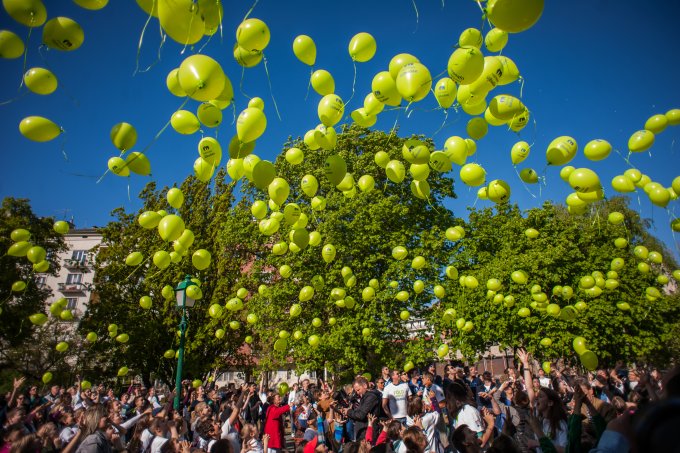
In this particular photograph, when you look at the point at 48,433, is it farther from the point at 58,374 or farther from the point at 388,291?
the point at 58,374

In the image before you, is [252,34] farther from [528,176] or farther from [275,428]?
[275,428]

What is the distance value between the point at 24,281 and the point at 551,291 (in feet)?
89.1

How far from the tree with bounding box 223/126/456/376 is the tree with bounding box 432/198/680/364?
7.22ft

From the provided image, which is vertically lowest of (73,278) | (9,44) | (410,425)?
(410,425)

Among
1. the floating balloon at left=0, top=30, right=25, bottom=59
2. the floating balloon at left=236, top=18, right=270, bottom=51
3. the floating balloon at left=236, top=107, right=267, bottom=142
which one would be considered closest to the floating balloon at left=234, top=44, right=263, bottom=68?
the floating balloon at left=236, top=18, right=270, bottom=51

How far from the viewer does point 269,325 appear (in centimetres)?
1670

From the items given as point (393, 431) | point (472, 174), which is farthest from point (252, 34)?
point (393, 431)

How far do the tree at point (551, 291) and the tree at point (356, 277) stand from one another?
86.7 inches

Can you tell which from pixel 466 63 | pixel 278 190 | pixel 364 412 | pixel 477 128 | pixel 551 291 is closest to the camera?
pixel 466 63

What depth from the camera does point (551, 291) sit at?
2020 centimetres

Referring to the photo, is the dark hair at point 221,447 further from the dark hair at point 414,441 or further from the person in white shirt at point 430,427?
the person in white shirt at point 430,427

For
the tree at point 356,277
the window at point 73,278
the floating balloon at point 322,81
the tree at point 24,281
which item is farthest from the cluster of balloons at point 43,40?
the window at point 73,278

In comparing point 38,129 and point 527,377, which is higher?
point 38,129

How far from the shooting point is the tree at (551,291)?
1888 cm
